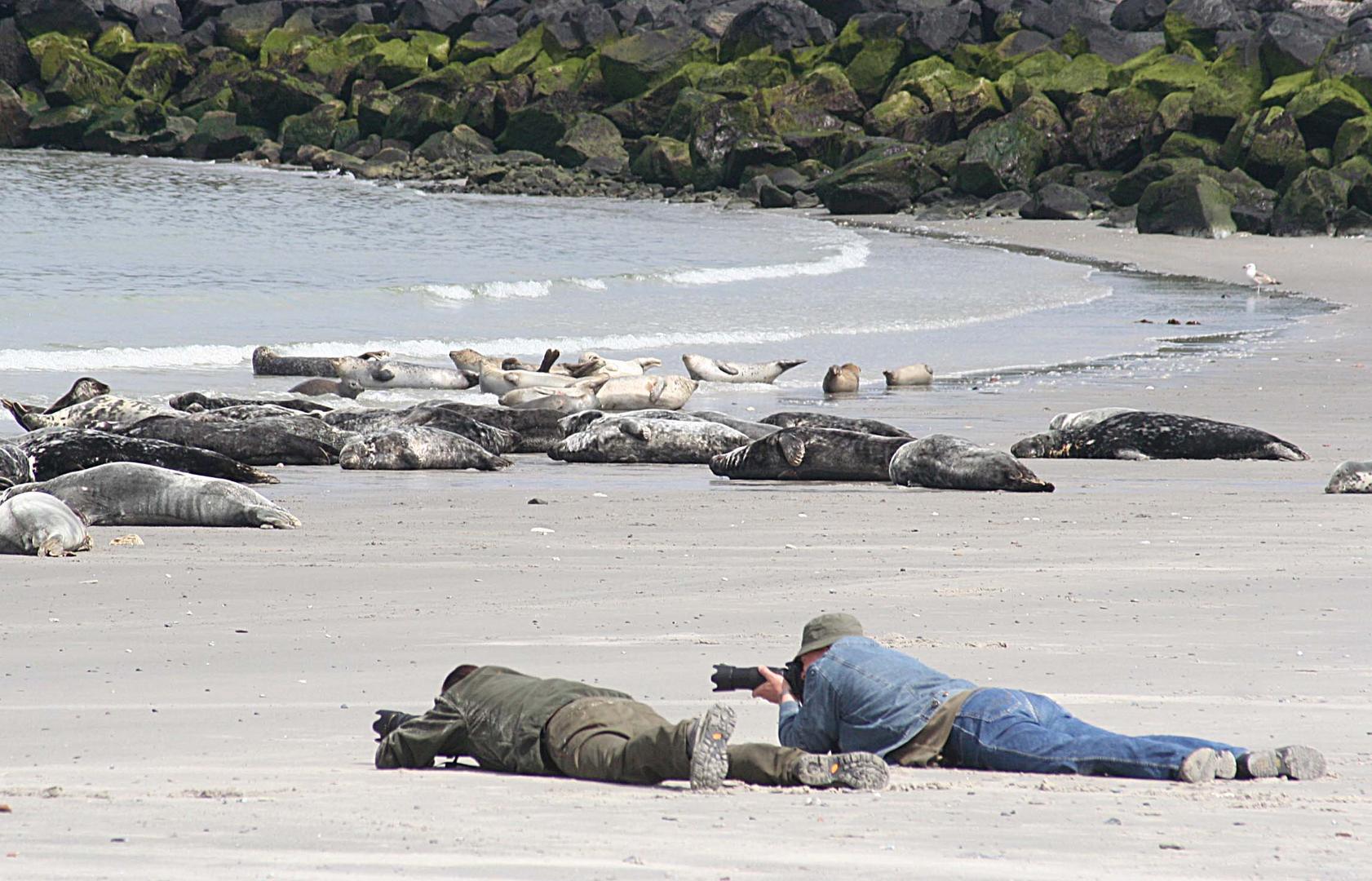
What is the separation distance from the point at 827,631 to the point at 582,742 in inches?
25.2

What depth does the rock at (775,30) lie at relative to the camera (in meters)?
53.3

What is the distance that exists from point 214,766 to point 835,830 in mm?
1345

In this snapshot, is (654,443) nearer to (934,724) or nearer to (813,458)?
(813,458)

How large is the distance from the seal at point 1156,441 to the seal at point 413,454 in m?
3.03

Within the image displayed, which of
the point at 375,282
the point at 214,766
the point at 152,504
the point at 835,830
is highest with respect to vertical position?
the point at 835,830

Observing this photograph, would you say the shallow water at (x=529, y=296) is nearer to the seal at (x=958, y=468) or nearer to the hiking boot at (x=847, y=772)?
the seal at (x=958, y=468)

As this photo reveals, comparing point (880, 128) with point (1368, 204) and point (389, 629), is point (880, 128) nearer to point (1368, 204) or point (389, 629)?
point (1368, 204)

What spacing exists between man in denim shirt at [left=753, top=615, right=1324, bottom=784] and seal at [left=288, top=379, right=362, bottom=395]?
9096 millimetres

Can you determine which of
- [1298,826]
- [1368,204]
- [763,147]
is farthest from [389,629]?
[763,147]

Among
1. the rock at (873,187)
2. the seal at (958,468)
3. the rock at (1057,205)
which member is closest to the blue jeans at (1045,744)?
the seal at (958,468)

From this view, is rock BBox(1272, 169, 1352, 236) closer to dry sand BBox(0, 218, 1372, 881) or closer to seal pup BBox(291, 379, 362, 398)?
seal pup BBox(291, 379, 362, 398)

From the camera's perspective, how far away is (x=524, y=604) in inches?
212

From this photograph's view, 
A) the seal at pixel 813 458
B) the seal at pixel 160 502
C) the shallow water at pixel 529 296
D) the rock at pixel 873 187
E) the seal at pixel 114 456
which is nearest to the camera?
the seal at pixel 160 502

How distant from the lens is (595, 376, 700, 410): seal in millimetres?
11477
